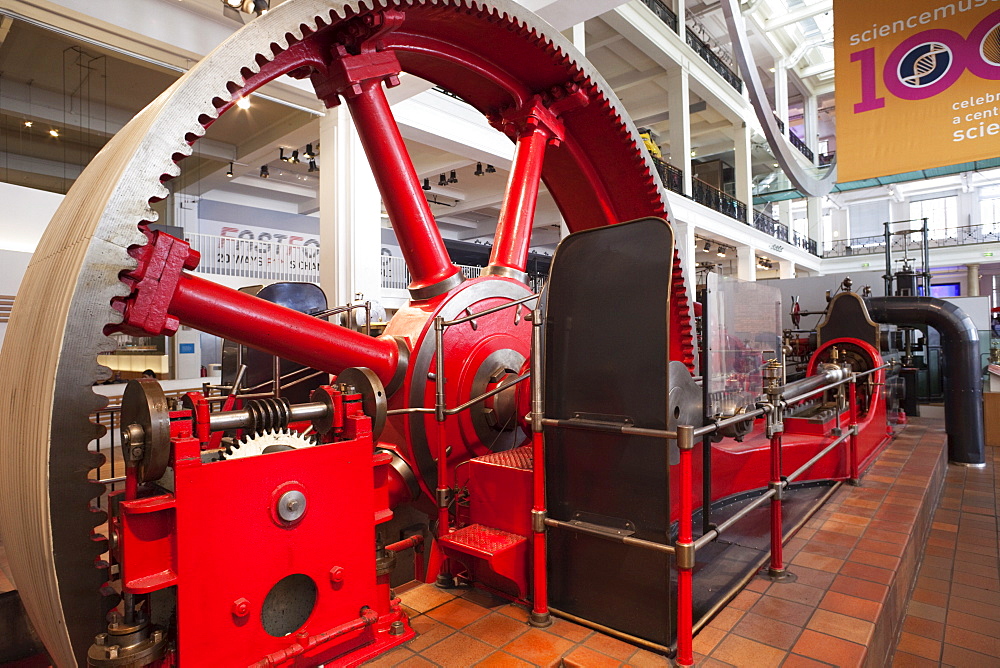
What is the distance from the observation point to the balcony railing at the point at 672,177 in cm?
1236

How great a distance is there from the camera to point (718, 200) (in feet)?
50.9

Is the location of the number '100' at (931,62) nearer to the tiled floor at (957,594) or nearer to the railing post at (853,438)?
the railing post at (853,438)

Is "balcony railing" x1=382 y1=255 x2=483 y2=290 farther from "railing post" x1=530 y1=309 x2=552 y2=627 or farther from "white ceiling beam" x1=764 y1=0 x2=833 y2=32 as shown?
"railing post" x1=530 y1=309 x2=552 y2=627

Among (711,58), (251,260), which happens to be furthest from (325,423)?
(711,58)

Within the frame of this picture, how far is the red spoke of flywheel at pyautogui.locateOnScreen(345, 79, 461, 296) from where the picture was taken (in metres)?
2.38

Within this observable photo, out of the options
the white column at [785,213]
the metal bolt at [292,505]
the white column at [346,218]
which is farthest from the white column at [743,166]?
the metal bolt at [292,505]

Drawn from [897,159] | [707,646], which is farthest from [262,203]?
[707,646]

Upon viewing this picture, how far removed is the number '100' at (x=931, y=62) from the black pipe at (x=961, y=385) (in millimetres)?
2696

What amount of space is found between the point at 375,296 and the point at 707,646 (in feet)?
16.5

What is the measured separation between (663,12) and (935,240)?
60.2ft

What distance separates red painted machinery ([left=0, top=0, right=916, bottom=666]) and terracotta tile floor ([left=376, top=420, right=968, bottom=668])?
149 millimetres

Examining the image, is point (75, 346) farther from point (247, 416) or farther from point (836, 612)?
point (836, 612)

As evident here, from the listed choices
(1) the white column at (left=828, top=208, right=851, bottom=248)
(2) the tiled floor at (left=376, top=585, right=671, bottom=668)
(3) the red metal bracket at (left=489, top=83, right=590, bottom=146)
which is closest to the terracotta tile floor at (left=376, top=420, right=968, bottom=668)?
(2) the tiled floor at (left=376, top=585, right=671, bottom=668)

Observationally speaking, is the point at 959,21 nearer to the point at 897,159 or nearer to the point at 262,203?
the point at 897,159
